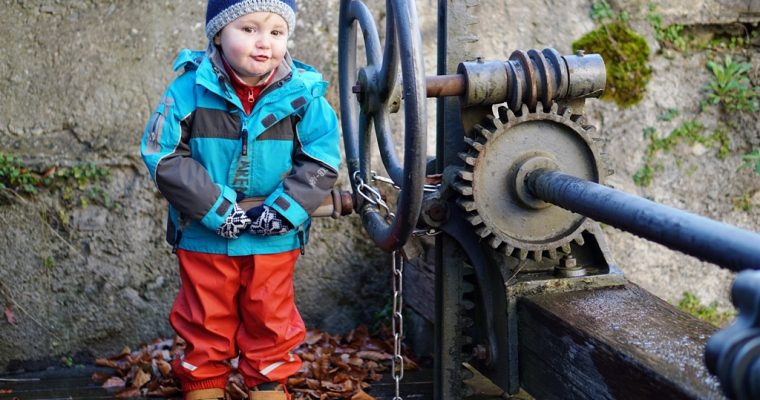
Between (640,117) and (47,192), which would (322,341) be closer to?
(47,192)

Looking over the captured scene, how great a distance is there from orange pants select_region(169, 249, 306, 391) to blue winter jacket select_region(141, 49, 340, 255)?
7 centimetres

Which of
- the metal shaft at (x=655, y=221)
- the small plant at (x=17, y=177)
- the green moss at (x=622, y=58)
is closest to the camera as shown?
the metal shaft at (x=655, y=221)

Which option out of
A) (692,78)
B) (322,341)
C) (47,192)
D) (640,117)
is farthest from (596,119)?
(47,192)

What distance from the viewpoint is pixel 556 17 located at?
13.0 feet

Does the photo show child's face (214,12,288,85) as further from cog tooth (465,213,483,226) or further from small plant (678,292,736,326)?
small plant (678,292,736,326)

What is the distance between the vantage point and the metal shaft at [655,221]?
1.51 meters

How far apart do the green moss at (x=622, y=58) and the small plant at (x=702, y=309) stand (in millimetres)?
952

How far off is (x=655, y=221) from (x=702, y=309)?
8.54 feet

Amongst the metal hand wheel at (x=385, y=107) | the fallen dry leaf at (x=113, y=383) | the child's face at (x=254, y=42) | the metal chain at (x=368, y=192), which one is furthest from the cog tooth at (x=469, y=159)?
the fallen dry leaf at (x=113, y=383)

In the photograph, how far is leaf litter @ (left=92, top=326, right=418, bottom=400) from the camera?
3137 millimetres

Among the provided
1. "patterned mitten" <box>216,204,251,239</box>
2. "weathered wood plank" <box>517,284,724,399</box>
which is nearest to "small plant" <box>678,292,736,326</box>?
"weathered wood plank" <box>517,284,724,399</box>

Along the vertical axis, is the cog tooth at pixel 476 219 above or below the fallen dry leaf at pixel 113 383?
above

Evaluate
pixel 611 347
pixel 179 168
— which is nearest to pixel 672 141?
pixel 611 347

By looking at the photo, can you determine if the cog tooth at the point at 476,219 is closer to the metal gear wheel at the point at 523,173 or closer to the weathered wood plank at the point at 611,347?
the metal gear wheel at the point at 523,173
